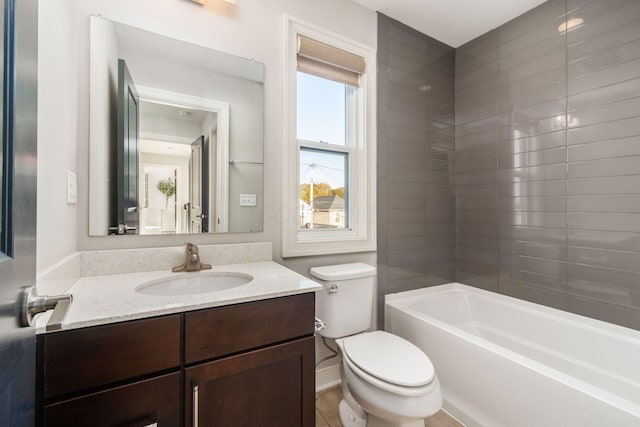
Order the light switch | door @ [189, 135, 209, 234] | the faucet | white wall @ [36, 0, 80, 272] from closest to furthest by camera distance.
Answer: white wall @ [36, 0, 80, 272]
the light switch
the faucet
door @ [189, 135, 209, 234]

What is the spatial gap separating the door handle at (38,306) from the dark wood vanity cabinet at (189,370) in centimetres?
35

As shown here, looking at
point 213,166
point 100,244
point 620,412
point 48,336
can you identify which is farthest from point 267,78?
point 620,412

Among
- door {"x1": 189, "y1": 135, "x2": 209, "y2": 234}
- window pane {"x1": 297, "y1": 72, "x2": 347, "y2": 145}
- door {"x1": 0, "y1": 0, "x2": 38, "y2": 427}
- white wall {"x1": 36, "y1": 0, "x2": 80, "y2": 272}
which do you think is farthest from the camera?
window pane {"x1": 297, "y1": 72, "x2": 347, "y2": 145}

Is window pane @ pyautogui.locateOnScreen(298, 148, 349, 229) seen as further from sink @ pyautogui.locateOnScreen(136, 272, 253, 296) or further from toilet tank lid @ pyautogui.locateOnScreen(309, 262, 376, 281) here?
sink @ pyautogui.locateOnScreen(136, 272, 253, 296)

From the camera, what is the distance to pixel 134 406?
79cm

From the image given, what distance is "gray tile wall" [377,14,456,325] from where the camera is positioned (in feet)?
6.59

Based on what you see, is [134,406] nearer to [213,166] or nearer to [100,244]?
[100,244]

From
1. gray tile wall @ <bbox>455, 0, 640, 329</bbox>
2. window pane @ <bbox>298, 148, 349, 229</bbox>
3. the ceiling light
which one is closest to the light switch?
window pane @ <bbox>298, 148, 349, 229</bbox>

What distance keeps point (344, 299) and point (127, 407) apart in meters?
1.08

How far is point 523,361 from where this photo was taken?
129 centimetres

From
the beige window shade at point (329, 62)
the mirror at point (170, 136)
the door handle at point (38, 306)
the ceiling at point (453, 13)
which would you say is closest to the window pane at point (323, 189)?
the mirror at point (170, 136)

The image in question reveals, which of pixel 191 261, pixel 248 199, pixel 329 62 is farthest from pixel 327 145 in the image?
pixel 191 261

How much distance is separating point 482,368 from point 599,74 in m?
1.80

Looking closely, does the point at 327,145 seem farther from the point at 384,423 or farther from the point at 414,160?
the point at 384,423
